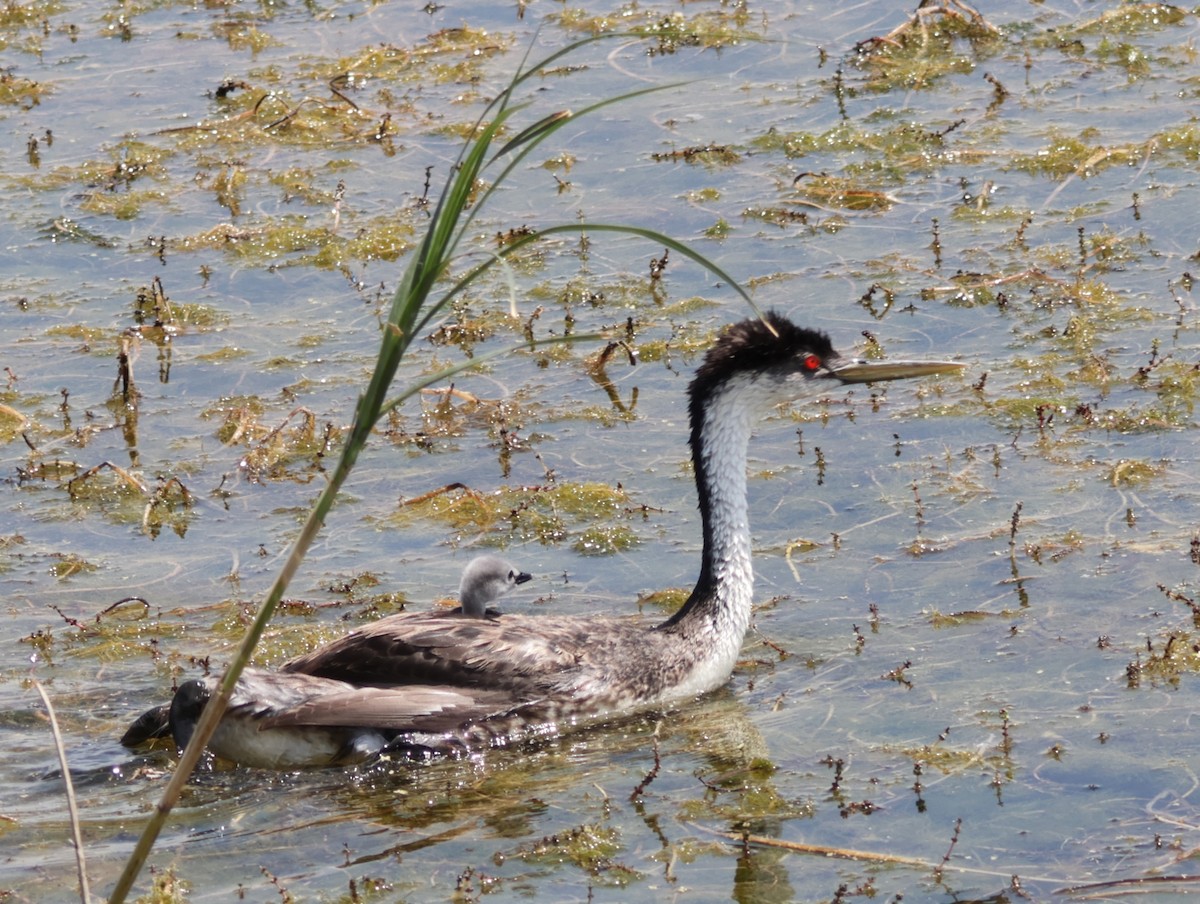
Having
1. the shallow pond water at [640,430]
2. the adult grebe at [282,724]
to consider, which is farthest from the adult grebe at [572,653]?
the shallow pond water at [640,430]

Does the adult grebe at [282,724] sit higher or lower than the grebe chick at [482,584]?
lower

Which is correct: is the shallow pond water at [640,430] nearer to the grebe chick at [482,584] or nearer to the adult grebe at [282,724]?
the adult grebe at [282,724]

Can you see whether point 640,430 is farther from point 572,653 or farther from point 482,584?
point 572,653

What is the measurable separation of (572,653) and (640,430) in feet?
7.25

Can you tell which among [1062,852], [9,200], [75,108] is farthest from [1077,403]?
[75,108]

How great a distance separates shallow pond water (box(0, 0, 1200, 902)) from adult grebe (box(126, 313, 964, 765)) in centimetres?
17

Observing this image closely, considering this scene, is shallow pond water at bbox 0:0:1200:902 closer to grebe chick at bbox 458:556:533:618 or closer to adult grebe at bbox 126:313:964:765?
adult grebe at bbox 126:313:964:765

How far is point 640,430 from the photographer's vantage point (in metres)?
9.35

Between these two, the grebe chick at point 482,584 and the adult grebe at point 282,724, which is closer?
the adult grebe at point 282,724

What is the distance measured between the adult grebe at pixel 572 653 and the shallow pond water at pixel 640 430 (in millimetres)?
172

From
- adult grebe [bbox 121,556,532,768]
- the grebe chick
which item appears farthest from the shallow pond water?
the grebe chick

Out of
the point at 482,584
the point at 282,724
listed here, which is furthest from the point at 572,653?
the point at 282,724

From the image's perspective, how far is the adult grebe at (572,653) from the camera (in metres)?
7.09

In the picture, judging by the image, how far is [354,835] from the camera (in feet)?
20.5
